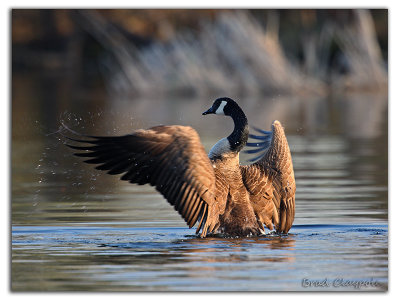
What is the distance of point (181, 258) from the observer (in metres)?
7.26

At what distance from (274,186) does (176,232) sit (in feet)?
3.74

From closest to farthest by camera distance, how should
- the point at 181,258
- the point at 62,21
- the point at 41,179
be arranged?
the point at 181,258
the point at 41,179
the point at 62,21

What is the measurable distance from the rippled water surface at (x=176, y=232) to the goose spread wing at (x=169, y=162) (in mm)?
415

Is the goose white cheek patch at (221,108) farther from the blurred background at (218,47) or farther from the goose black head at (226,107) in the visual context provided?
the blurred background at (218,47)

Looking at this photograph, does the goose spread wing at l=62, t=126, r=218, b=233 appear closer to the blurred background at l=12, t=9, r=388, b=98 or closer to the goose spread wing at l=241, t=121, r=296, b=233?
the goose spread wing at l=241, t=121, r=296, b=233

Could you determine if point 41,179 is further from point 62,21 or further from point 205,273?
point 62,21

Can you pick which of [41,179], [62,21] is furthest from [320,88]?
[41,179]

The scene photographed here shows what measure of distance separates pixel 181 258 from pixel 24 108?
14.0 m

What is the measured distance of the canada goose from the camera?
791 centimetres

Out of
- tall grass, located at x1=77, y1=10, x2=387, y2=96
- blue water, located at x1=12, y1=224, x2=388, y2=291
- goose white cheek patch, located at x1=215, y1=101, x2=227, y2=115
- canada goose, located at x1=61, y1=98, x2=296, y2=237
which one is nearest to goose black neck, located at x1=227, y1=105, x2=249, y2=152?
canada goose, located at x1=61, y1=98, x2=296, y2=237

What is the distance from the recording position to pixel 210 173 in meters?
7.95

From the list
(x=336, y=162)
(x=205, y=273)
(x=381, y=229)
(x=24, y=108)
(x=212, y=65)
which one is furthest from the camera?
(x=212, y=65)

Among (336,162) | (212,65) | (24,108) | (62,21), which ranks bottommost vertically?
(336,162)

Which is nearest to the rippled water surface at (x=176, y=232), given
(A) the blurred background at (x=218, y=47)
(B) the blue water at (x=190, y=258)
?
(B) the blue water at (x=190, y=258)
